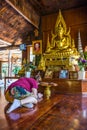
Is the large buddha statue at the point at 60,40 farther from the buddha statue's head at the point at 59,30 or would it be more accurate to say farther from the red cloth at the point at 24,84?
the red cloth at the point at 24,84

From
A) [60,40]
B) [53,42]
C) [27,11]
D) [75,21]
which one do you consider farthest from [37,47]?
[75,21]

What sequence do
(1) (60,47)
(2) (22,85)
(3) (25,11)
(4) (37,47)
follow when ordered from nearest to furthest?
(2) (22,85)
(3) (25,11)
(1) (60,47)
(4) (37,47)

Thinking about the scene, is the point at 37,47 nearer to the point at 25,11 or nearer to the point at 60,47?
the point at 60,47

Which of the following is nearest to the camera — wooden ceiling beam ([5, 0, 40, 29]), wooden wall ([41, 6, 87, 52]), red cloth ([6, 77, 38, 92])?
red cloth ([6, 77, 38, 92])

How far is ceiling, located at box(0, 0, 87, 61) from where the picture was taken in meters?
4.46

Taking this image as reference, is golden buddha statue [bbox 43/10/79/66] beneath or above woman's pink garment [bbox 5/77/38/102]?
above

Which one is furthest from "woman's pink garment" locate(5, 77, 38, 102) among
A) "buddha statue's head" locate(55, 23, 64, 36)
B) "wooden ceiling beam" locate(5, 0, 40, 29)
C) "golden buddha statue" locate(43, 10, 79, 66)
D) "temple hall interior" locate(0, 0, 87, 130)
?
"buddha statue's head" locate(55, 23, 64, 36)

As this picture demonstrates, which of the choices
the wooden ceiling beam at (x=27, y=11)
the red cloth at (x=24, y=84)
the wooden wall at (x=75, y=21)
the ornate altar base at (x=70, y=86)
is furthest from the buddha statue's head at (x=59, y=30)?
the red cloth at (x=24, y=84)

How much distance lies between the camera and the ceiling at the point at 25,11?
4.46 m

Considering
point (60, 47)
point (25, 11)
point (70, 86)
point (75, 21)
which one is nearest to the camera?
point (70, 86)

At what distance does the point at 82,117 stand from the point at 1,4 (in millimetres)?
3667

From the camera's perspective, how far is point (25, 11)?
4695 mm

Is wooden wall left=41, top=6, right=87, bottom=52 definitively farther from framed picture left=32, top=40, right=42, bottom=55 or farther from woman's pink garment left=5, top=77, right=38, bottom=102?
woman's pink garment left=5, top=77, right=38, bottom=102

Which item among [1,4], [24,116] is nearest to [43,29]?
[1,4]
